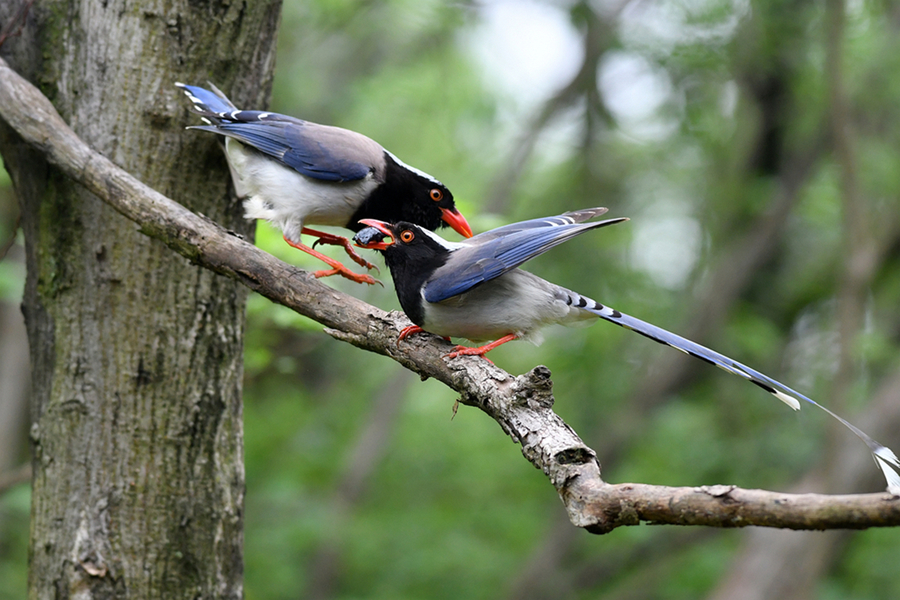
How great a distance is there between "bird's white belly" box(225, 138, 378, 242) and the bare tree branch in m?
0.56

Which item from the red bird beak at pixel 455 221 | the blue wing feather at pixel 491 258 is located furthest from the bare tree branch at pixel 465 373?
the red bird beak at pixel 455 221

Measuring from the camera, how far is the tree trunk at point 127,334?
10.6 ft

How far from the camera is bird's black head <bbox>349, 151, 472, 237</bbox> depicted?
382cm

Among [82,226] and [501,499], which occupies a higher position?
[501,499]

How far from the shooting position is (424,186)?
3.85 m

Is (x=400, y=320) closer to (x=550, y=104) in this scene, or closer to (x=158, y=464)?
(x=158, y=464)

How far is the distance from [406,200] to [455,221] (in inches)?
10.6

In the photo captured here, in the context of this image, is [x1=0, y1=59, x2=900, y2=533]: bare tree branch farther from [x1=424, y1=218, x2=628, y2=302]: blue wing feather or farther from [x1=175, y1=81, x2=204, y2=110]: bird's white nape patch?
[x1=175, y1=81, x2=204, y2=110]: bird's white nape patch

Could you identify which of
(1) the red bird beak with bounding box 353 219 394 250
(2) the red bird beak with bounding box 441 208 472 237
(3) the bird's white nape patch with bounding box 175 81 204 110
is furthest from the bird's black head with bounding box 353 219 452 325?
(3) the bird's white nape patch with bounding box 175 81 204 110

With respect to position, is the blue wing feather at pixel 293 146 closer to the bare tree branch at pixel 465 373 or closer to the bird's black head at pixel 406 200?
the bird's black head at pixel 406 200

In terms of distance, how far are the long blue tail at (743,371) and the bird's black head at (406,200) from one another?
1.01 m

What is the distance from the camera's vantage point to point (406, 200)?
12.7 feet

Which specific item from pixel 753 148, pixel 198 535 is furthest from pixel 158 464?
pixel 753 148

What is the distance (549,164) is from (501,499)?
4.82m
